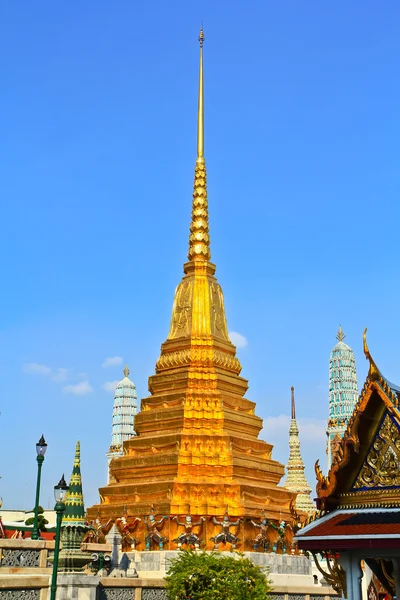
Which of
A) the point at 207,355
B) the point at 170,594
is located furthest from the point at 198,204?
the point at 170,594

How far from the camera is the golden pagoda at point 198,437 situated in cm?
2789

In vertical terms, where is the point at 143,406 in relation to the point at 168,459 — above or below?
above

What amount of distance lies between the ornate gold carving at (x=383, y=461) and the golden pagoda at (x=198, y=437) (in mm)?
21471

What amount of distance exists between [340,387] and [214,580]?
48.6 m

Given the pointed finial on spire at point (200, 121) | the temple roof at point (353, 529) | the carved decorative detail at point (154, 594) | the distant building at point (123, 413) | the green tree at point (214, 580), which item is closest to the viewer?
the temple roof at point (353, 529)

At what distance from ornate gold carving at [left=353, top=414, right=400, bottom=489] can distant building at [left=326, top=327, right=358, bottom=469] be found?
53.4 meters

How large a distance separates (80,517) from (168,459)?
414 inches

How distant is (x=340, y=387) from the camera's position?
200 feet

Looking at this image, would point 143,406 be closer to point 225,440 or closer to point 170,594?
point 225,440

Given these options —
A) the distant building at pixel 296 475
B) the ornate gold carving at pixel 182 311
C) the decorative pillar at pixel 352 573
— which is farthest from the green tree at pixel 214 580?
the distant building at pixel 296 475

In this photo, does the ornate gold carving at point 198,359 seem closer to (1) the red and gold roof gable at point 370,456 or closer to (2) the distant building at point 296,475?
(2) the distant building at point 296,475

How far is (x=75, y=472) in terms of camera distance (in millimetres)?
21969

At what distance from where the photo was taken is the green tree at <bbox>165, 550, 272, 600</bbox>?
13.6 meters

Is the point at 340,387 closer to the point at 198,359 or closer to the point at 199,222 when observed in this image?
the point at 199,222
